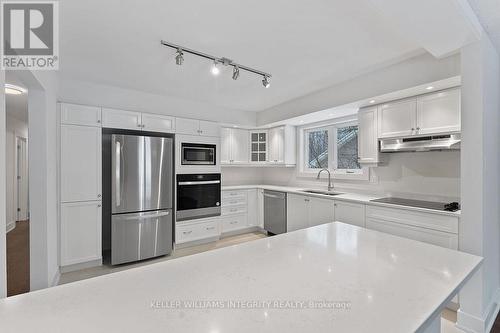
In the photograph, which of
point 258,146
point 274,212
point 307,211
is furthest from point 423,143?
point 258,146

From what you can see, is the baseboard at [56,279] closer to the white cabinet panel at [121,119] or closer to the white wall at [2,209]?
the white cabinet panel at [121,119]

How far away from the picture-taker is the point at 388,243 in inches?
50.8

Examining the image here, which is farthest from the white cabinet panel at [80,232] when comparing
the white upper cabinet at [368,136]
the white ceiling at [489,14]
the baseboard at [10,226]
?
the white ceiling at [489,14]

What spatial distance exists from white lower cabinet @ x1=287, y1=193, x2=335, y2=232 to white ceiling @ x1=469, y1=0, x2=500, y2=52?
2.24 metres

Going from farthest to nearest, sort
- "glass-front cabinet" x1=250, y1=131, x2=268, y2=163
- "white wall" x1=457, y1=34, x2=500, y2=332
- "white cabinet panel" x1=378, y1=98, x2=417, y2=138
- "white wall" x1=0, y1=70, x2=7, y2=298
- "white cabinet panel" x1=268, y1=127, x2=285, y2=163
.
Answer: "glass-front cabinet" x1=250, y1=131, x2=268, y2=163
"white cabinet panel" x1=268, y1=127, x2=285, y2=163
"white cabinet panel" x1=378, y1=98, x2=417, y2=138
"white wall" x1=457, y1=34, x2=500, y2=332
"white wall" x1=0, y1=70, x2=7, y2=298

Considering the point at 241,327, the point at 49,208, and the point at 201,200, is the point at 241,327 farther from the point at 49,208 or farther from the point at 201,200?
the point at 201,200

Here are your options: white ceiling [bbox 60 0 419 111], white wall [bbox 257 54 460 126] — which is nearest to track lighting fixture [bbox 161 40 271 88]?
white ceiling [bbox 60 0 419 111]

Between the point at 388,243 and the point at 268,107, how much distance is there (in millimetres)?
3692

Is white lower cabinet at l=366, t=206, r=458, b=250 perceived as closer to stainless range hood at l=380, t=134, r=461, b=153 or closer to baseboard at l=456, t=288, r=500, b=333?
baseboard at l=456, t=288, r=500, b=333

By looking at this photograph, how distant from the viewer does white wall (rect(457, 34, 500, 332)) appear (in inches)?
72.3

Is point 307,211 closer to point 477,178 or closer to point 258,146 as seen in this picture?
point 258,146

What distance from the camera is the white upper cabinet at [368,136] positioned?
3.02 meters

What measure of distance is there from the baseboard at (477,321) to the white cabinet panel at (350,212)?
3.68ft

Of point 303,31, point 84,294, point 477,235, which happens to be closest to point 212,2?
point 303,31
